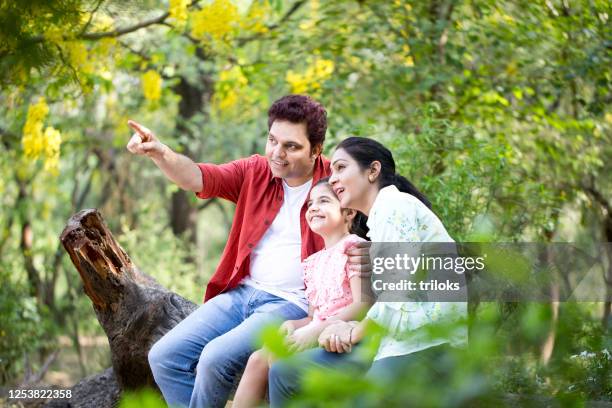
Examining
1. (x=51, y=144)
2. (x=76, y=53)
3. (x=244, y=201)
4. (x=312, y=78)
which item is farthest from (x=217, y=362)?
(x=312, y=78)

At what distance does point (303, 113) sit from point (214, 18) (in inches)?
A: 111

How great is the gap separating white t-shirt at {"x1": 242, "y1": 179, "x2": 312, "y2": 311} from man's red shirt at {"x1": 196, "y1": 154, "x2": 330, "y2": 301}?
0.03 metres

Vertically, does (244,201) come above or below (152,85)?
above

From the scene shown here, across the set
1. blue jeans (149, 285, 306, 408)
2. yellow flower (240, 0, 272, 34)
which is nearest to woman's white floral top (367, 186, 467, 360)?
blue jeans (149, 285, 306, 408)

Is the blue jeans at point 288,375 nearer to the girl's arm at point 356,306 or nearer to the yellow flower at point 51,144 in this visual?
the girl's arm at point 356,306

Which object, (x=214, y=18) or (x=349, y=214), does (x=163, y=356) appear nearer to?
(x=349, y=214)

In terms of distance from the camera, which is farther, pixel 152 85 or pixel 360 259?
pixel 152 85

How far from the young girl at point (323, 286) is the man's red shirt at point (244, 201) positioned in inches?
9.0

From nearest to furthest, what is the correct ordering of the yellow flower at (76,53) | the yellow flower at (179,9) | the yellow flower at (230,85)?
the yellow flower at (76,53) < the yellow flower at (179,9) < the yellow flower at (230,85)

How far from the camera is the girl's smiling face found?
2.99 meters

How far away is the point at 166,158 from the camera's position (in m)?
3.23

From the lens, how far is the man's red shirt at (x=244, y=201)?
3312 mm

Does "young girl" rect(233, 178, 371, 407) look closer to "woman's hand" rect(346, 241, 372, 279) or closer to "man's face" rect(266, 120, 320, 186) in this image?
"woman's hand" rect(346, 241, 372, 279)

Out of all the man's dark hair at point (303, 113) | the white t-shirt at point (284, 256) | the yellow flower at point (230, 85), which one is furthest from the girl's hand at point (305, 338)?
the yellow flower at point (230, 85)
